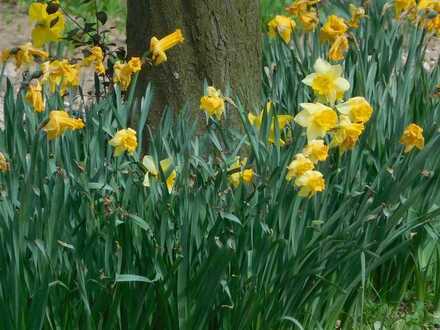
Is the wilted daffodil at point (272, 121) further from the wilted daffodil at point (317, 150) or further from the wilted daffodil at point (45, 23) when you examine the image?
the wilted daffodil at point (45, 23)

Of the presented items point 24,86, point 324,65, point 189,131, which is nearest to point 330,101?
point 324,65

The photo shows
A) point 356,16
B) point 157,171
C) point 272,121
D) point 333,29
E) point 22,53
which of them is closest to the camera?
point 157,171

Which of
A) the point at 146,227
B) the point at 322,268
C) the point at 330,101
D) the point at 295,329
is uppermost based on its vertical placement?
the point at 330,101

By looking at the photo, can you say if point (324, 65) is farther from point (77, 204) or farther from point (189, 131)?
point (77, 204)

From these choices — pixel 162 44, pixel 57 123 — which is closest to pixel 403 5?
pixel 162 44

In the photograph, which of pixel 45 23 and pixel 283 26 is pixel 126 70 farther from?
pixel 283 26

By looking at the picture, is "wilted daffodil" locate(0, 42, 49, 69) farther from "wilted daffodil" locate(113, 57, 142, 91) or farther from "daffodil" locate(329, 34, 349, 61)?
"daffodil" locate(329, 34, 349, 61)

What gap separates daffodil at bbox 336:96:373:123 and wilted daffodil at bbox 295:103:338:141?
68mm

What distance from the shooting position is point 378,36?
12.6 ft

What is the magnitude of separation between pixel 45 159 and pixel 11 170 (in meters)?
0.11

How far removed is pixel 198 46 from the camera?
3.30 m

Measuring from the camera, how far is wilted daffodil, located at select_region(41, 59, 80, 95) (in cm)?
299

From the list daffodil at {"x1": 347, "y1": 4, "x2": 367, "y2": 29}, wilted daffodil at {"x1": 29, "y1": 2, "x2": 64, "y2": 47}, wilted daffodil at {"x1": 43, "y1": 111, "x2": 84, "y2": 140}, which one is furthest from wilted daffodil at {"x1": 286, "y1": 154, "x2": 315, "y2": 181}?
daffodil at {"x1": 347, "y1": 4, "x2": 367, "y2": 29}

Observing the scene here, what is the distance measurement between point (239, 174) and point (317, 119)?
0.87 ft
